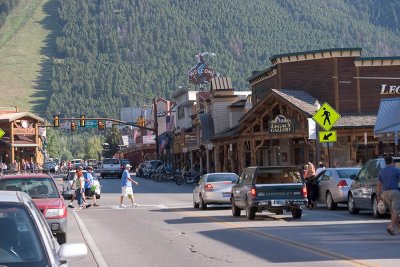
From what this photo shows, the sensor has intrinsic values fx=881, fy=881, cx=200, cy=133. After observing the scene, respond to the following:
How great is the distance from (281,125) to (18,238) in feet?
138

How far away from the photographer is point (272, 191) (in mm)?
25047

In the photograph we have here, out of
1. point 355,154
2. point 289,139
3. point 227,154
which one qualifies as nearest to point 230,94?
point 227,154

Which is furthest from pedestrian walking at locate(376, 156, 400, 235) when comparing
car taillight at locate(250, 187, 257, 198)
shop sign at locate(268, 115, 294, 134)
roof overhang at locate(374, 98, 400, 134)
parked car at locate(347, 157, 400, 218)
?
shop sign at locate(268, 115, 294, 134)

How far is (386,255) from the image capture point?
15.4 meters

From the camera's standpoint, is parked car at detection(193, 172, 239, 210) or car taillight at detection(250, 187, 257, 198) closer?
car taillight at detection(250, 187, 257, 198)

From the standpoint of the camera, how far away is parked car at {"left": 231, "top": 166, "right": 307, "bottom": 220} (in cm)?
2489

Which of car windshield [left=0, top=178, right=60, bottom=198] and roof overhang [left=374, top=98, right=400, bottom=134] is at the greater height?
roof overhang [left=374, top=98, right=400, bottom=134]

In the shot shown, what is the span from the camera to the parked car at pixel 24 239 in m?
7.37

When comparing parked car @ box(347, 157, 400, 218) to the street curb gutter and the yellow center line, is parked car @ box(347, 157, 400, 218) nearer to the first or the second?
the yellow center line

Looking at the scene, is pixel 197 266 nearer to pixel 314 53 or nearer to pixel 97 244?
pixel 97 244

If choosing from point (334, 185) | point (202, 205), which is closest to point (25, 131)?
point (202, 205)

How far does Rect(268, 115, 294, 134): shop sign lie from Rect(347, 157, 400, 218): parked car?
74.1ft

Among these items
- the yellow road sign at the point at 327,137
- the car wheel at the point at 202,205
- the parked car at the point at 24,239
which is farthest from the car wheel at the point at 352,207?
the parked car at the point at 24,239

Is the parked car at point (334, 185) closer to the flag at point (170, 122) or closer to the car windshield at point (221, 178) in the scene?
the car windshield at point (221, 178)
